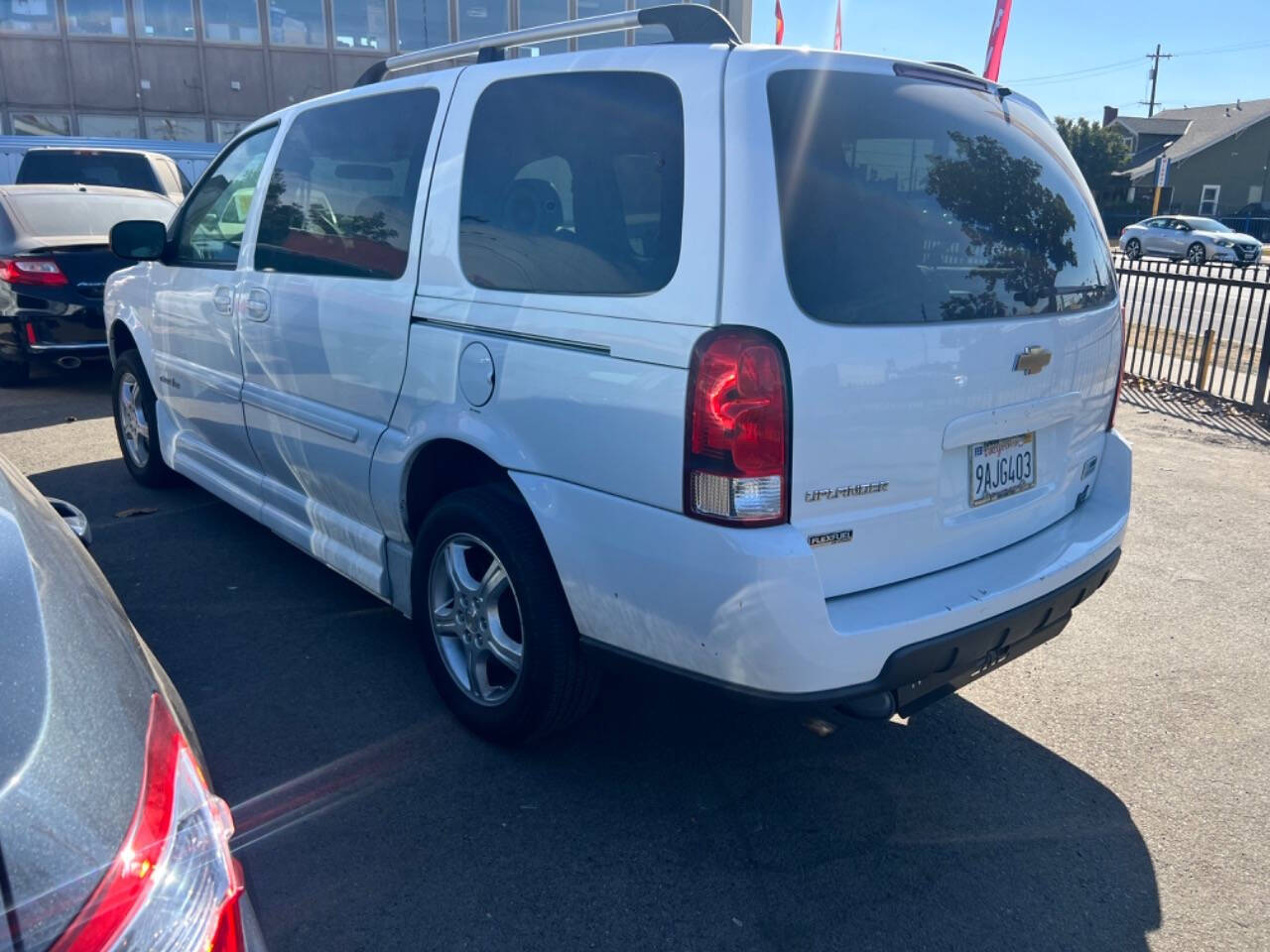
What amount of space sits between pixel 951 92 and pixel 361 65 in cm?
3038

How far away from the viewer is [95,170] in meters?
13.3

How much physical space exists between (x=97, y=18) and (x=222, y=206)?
29.3 metres

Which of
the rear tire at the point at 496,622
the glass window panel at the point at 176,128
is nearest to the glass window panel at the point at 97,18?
the glass window panel at the point at 176,128

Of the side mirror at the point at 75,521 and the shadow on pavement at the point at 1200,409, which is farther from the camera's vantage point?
the shadow on pavement at the point at 1200,409

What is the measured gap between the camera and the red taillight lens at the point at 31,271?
8195mm

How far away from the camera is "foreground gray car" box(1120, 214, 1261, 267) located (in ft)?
103

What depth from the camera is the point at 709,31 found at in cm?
274

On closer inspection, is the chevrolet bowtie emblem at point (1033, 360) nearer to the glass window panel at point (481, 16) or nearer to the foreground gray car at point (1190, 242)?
the glass window panel at point (481, 16)

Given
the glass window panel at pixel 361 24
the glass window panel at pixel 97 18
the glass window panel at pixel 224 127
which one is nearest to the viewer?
the glass window panel at pixel 97 18

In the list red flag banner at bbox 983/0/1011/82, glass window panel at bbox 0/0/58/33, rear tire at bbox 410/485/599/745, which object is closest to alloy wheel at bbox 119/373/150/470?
rear tire at bbox 410/485/599/745

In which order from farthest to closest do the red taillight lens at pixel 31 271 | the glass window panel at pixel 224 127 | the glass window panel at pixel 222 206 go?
the glass window panel at pixel 224 127, the red taillight lens at pixel 31 271, the glass window panel at pixel 222 206

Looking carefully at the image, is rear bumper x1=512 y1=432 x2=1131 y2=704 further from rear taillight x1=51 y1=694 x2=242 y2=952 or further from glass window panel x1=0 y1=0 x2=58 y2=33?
glass window panel x1=0 y1=0 x2=58 y2=33

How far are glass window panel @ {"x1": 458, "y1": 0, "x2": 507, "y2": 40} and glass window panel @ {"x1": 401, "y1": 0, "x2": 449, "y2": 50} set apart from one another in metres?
0.47

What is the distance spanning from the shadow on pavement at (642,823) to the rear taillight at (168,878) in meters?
1.23
